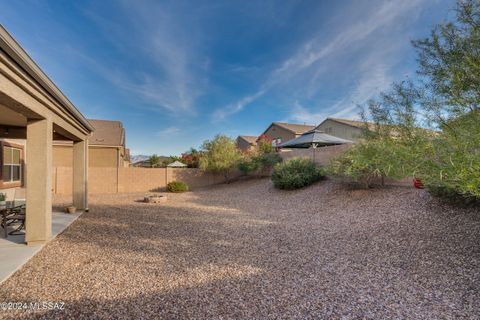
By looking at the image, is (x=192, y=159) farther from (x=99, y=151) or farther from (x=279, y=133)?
(x=279, y=133)

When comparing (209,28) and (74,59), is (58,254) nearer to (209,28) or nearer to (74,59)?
(74,59)

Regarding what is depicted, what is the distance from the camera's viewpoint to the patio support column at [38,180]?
516 centimetres

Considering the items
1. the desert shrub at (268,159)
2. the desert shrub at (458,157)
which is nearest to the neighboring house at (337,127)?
the desert shrub at (268,159)

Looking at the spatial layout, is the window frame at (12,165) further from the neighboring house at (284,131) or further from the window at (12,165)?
the neighboring house at (284,131)

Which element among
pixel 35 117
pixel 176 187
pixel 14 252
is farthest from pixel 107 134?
pixel 14 252

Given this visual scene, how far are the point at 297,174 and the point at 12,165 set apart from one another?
1378cm

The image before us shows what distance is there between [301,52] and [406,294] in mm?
11952

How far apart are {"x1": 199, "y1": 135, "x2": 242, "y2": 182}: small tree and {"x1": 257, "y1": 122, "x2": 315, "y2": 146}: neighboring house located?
1253 centimetres

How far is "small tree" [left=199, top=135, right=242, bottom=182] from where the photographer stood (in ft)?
60.5

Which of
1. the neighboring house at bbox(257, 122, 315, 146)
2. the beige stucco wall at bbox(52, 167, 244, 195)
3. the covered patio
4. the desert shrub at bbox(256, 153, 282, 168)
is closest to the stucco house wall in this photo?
the neighboring house at bbox(257, 122, 315, 146)

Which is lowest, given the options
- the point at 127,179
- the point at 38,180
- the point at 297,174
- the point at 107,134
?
the point at 127,179

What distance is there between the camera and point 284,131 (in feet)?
103

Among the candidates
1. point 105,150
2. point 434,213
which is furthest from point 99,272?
point 105,150

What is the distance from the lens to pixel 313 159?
46.9 feet
